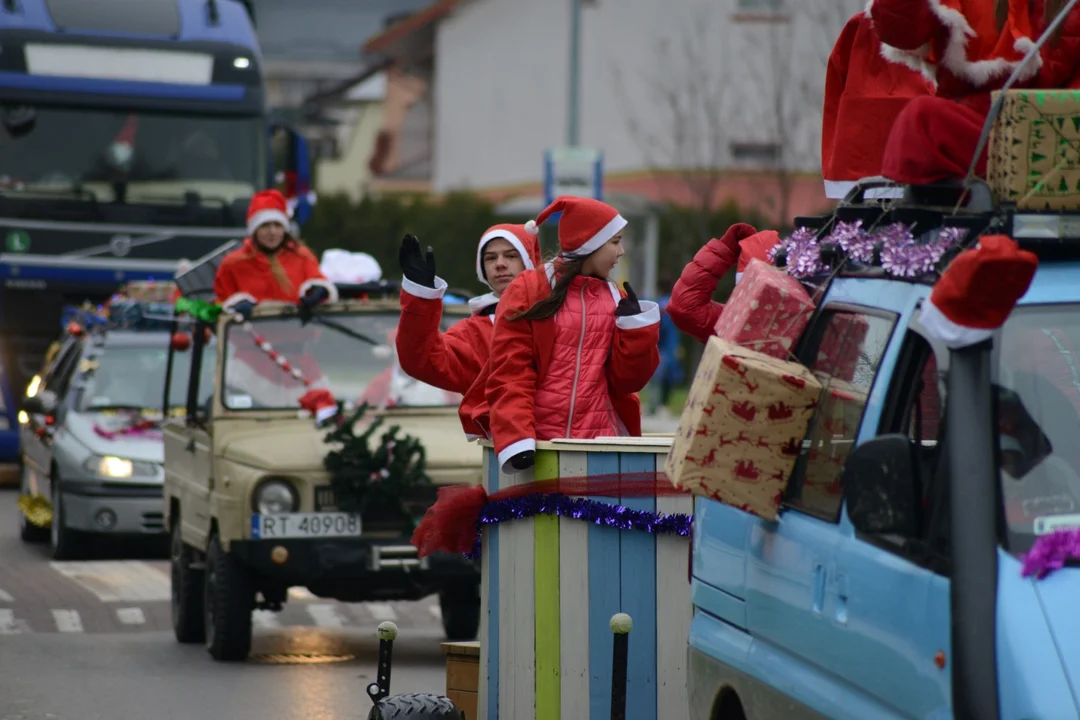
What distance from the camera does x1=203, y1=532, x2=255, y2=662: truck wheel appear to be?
1056 cm

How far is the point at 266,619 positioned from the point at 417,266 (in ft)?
20.3

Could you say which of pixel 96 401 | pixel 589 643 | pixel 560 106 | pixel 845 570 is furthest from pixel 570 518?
pixel 560 106

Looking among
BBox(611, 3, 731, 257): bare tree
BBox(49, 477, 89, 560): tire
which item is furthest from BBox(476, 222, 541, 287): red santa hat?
BBox(611, 3, 731, 257): bare tree

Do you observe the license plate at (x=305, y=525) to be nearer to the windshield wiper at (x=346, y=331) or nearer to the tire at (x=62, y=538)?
Answer: the windshield wiper at (x=346, y=331)

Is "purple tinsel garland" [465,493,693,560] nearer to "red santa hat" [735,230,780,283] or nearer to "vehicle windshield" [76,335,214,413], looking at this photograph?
"red santa hat" [735,230,780,283]

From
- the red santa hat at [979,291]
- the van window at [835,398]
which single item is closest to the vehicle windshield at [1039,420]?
the red santa hat at [979,291]

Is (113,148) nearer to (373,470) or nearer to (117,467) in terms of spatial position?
(117,467)

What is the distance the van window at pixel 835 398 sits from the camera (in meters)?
4.80

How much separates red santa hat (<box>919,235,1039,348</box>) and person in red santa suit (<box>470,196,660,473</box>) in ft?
9.13

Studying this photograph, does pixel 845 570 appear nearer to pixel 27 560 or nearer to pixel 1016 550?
pixel 1016 550

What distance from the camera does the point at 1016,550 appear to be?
4047 mm

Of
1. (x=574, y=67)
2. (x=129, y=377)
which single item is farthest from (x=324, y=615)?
(x=574, y=67)

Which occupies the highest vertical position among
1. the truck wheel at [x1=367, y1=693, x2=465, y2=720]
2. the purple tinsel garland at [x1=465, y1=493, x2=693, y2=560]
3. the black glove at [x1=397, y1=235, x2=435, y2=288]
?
the black glove at [x1=397, y1=235, x2=435, y2=288]

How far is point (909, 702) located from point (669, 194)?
36.6 m
